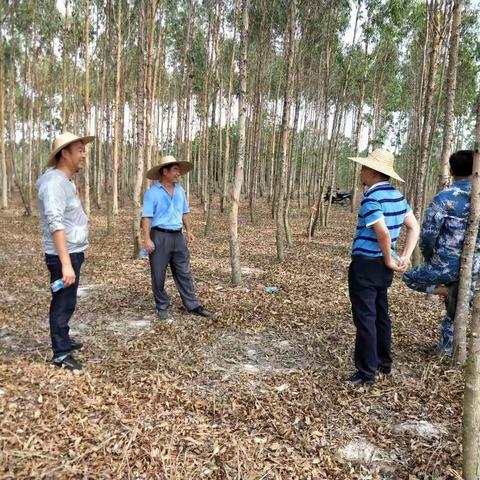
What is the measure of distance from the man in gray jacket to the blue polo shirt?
1340mm

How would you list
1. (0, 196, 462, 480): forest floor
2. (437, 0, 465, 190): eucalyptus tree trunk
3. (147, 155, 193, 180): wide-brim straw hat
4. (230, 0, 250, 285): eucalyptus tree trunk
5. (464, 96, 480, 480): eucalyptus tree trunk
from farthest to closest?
(230, 0, 250, 285): eucalyptus tree trunk, (147, 155, 193, 180): wide-brim straw hat, (437, 0, 465, 190): eucalyptus tree trunk, (0, 196, 462, 480): forest floor, (464, 96, 480, 480): eucalyptus tree trunk

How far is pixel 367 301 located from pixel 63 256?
7.45 feet

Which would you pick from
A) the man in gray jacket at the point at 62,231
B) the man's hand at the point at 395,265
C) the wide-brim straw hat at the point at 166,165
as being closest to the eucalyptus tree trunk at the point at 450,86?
the man's hand at the point at 395,265

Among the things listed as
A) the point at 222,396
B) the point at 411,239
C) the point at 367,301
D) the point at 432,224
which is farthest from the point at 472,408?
the point at 432,224

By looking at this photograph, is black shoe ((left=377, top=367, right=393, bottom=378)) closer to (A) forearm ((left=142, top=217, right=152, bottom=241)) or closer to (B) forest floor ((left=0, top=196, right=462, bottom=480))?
(B) forest floor ((left=0, top=196, right=462, bottom=480))

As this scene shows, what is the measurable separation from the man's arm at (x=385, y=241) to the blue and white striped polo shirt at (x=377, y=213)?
0.04 m

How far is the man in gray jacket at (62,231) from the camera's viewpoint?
10.2ft

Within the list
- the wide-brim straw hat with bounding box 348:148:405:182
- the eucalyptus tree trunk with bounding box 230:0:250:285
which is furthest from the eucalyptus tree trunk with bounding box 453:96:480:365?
the eucalyptus tree trunk with bounding box 230:0:250:285

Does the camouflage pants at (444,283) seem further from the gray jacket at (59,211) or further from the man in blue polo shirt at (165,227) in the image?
the gray jacket at (59,211)

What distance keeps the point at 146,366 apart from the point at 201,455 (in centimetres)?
127

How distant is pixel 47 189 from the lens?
3.11 meters

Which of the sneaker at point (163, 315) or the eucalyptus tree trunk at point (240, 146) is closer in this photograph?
the sneaker at point (163, 315)

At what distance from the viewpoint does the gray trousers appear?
4.82 metres

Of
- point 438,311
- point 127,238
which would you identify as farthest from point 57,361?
point 127,238
